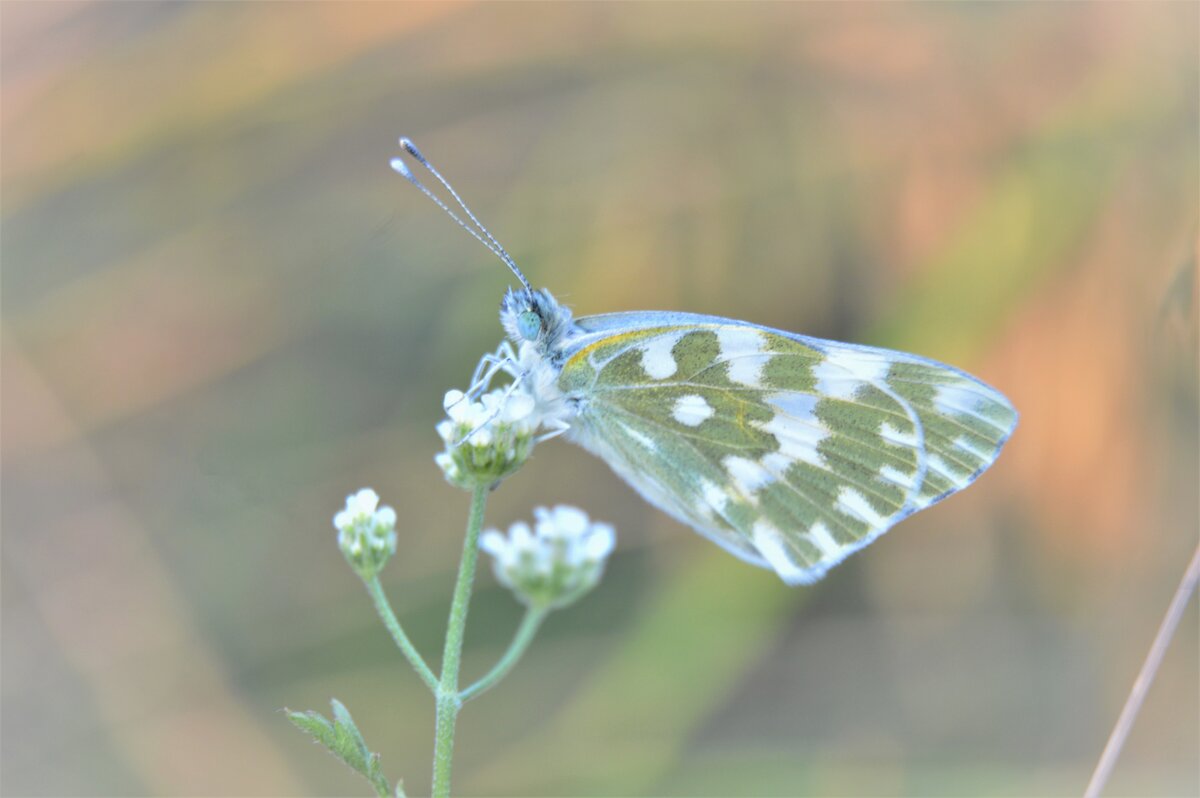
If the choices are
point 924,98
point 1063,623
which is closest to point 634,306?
point 924,98

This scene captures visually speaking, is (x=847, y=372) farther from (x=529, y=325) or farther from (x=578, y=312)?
(x=578, y=312)

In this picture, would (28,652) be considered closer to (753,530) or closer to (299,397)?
(299,397)

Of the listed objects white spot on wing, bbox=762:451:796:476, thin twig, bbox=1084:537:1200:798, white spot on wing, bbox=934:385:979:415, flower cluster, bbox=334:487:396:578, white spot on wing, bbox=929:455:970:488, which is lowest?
thin twig, bbox=1084:537:1200:798

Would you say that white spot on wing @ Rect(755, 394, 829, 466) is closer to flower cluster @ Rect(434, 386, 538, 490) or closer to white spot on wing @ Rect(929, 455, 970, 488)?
white spot on wing @ Rect(929, 455, 970, 488)

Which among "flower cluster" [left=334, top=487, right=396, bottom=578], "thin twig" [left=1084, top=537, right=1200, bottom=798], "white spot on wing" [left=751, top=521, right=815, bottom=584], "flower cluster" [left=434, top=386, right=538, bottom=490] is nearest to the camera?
"thin twig" [left=1084, top=537, right=1200, bottom=798]

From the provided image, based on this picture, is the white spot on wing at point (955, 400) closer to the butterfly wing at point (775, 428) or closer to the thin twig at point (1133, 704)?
the butterfly wing at point (775, 428)

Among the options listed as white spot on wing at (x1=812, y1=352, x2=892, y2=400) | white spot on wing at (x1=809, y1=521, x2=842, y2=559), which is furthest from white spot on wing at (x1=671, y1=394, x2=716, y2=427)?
white spot on wing at (x1=809, y1=521, x2=842, y2=559)
